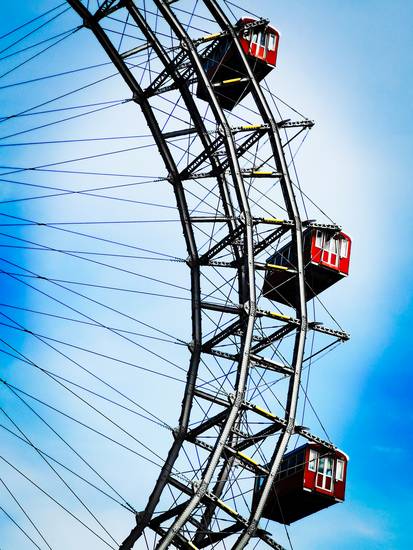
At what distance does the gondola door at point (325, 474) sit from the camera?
3491 cm

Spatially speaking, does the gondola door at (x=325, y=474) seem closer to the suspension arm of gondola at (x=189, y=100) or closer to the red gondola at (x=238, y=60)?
the suspension arm of gondola at (x=189, y=100)

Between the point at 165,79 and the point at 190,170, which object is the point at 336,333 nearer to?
the point at 190,170

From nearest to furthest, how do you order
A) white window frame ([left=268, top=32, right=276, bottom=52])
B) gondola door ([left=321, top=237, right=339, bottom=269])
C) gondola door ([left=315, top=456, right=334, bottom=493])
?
gondola door ([left=315, top=456, right=334, bottom=493])
gondola door ([left=321, top=237, right=339, bottom=269])
white window frame ([left=268, top=32, right=276, bottom=52])

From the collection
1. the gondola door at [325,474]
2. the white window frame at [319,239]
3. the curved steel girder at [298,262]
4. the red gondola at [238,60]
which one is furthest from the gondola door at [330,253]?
the gondola door at [325,474]

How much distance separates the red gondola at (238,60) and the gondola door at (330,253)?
569 centimetres

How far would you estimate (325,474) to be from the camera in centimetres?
3519

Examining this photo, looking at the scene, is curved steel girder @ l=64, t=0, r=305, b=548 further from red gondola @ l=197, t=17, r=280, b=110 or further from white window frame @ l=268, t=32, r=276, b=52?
white window frame @ l=268, t=32, r=276, b=52

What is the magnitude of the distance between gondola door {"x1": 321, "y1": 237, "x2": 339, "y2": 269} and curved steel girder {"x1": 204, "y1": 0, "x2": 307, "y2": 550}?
4.88 ft

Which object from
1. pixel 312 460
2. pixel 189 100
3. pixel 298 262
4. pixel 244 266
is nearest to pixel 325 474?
pixel 312 460

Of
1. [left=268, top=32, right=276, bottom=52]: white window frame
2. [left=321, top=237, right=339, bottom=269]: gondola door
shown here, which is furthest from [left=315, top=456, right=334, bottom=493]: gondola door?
[left=268, top=32, right=276, bottom=52]: white window frame

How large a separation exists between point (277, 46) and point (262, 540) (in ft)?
54.5

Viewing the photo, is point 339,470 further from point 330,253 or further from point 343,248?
point 343,248

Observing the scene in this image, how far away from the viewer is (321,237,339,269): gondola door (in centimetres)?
3688

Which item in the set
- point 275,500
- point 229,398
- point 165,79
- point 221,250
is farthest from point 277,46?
point 275,500
